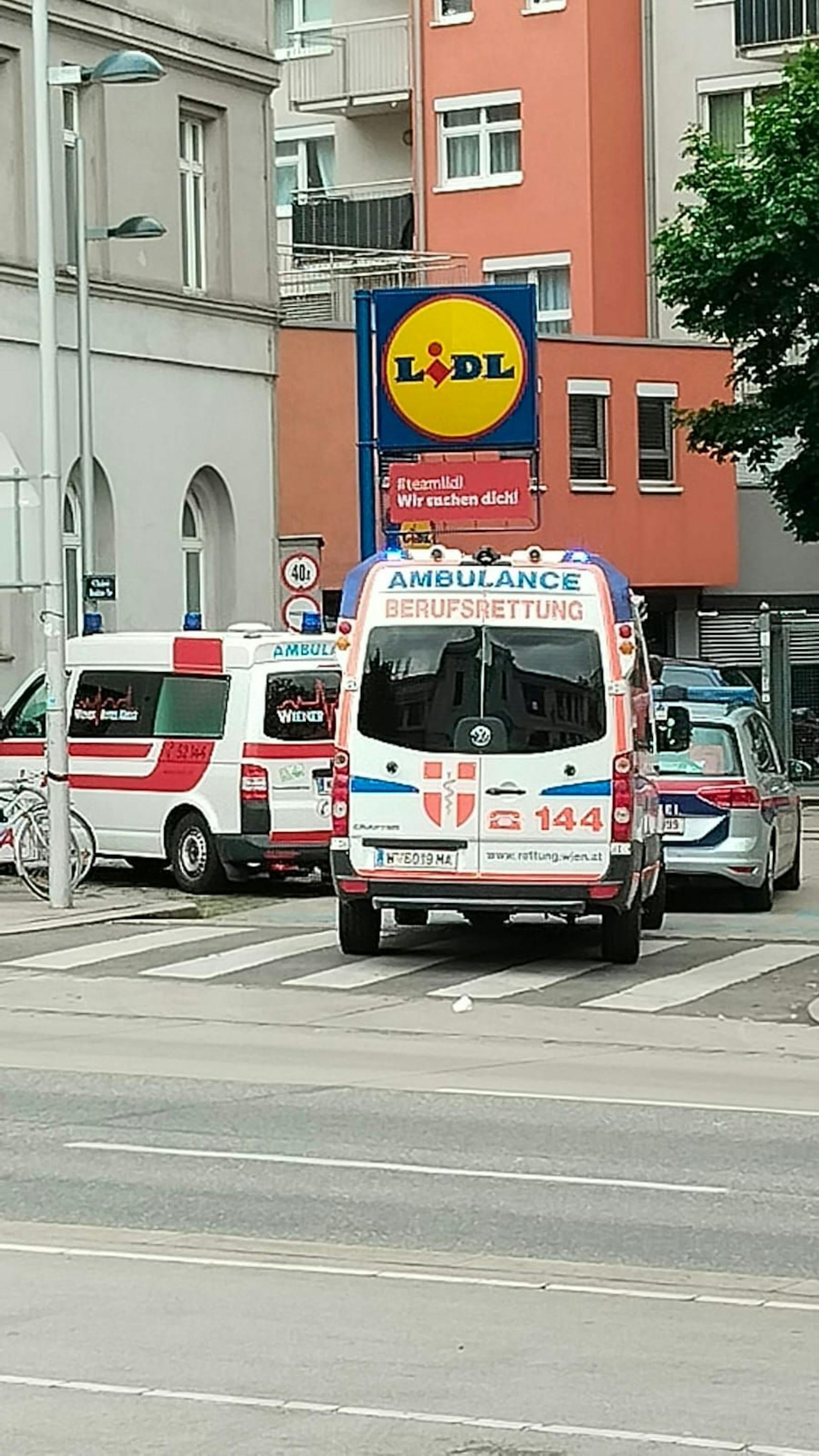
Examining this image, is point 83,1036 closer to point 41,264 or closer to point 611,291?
point 41,264

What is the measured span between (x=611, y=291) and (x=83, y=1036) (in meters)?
36.3

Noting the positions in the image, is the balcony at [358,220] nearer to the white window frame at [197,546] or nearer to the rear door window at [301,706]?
the white window frame at [197,546]

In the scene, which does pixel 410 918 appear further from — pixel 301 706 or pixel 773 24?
pixel 773 24

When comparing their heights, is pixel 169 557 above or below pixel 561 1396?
above

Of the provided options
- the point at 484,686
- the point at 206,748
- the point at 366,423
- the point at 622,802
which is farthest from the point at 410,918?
the point at 366,423

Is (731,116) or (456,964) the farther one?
(731,116)

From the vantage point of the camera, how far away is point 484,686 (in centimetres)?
1845

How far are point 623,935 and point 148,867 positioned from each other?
320 inches

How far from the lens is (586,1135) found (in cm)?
1182

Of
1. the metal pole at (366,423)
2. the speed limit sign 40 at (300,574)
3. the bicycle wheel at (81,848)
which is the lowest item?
the bicycle wheel at (81,848)

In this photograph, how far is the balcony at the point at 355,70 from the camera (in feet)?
170

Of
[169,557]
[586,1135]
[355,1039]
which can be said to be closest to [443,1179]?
[586,1135]

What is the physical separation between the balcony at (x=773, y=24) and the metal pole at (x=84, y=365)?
19207mm

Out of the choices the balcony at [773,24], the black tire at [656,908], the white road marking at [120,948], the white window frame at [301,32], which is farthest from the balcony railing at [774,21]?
the white road marking at [120,948]
